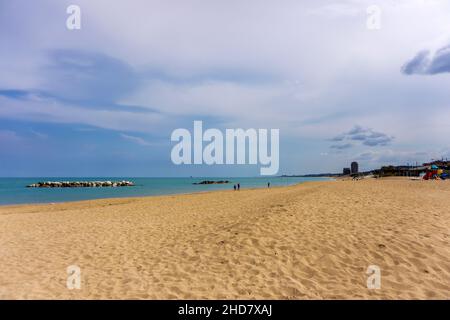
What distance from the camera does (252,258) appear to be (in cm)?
778

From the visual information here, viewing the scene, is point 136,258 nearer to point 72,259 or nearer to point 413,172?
point 72,259

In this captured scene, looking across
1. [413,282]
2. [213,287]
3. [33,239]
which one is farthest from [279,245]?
[33,239]

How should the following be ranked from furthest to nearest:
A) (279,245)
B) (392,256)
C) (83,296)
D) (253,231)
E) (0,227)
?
(0,227)
(253,231)
(279,245)
(392,256)
(83,296)

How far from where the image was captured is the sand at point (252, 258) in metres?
6.18

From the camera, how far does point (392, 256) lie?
7.32m

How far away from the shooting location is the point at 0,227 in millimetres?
14609

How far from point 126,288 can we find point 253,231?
15.5ft

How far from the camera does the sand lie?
6.18 metres
